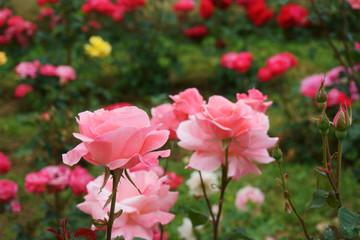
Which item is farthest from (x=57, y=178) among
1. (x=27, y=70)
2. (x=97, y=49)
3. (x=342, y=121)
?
(x=97, y=49)

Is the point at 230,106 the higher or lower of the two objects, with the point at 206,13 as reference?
higher

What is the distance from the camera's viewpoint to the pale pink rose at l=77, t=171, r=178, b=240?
660 millimetres

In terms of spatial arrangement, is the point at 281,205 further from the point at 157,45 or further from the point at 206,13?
the point at 206,13

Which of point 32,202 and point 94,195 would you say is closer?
point 94,195

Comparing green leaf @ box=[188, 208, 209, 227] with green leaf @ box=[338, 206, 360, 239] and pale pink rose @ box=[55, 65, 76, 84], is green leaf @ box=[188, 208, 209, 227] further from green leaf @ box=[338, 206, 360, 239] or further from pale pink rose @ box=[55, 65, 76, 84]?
pale pink rose @ box=[55, 65, 76, 84]

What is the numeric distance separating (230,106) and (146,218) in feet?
0.80

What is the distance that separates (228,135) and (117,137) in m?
0.24

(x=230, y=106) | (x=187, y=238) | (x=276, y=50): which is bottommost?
(x=276, y=50)

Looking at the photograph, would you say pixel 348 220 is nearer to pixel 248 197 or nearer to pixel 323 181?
pixel 323 181

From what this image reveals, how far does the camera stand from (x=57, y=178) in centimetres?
137

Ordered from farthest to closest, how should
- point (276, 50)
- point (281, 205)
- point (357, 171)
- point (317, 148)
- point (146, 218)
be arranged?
point (276, 50)
point (317, 148)
point (281, 205)
point (357, 171)
point (146, 218)

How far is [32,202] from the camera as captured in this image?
2205 millimetres

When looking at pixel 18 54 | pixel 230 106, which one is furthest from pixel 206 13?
pixel 230 106

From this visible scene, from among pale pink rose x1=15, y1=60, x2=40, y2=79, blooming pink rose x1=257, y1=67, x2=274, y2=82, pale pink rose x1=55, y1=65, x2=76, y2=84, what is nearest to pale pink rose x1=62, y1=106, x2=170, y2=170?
pale pink rose x1=55, y1=65, x2=76, y2=84
